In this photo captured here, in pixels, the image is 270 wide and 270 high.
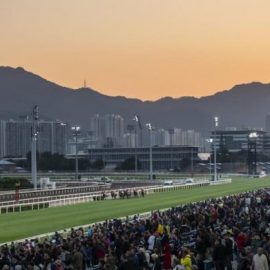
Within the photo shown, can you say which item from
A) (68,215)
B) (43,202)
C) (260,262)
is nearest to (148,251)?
(260,262)

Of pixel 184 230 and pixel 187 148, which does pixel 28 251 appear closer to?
pixel 184 230

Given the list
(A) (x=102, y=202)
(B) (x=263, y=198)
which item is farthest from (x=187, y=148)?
(B) (x=263, y=198)

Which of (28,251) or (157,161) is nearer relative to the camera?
(28,251)

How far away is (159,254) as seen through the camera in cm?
1717

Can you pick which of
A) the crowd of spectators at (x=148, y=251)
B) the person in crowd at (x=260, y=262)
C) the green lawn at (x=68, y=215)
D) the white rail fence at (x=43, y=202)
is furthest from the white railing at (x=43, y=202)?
the person in crowd at (x=260, y=262)

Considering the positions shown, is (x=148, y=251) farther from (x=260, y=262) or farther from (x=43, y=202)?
(x=43, y=202)

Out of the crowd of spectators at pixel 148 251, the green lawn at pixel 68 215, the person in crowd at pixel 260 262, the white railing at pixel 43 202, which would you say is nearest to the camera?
the person in crowd at pixel 260 262

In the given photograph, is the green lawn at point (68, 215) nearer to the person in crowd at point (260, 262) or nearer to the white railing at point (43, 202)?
the white railing at point (43, 202)

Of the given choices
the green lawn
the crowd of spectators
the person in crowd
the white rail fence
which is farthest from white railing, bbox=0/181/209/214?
the person in crowd

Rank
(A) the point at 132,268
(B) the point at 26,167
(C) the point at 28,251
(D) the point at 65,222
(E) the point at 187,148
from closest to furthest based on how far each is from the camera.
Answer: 1. (A) the point at 132,268
2. (C) the point at 28,251
3. (D) the point at 65,222
4. (B) the point at 26,167
5. (E) the point at 187,148

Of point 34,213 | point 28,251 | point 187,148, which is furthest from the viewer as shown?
point 187,148

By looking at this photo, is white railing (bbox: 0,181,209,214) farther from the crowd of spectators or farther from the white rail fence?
the crowd of spectators

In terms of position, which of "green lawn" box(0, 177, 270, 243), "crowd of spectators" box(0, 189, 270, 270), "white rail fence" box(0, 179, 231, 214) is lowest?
"green lawn" box(0, 177, 270, 243)

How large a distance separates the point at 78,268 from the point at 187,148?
171420 millimetres
